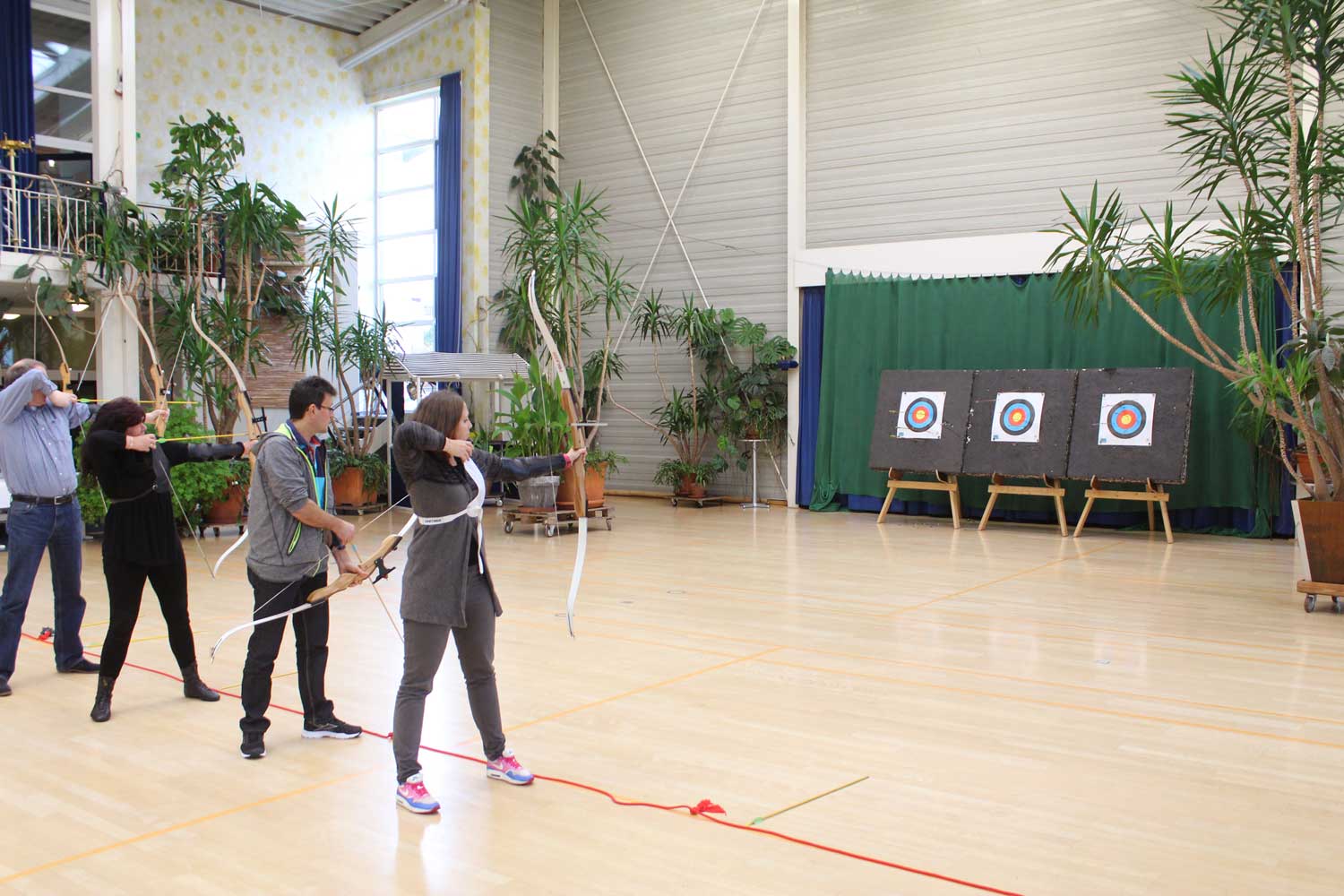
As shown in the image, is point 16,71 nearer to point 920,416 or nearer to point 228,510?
point 228,510

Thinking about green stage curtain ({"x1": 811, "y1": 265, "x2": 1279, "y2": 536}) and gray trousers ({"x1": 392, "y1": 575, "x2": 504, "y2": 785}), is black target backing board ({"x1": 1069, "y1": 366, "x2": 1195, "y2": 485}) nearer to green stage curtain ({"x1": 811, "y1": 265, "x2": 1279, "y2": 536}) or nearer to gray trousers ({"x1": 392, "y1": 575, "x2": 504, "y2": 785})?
green stage curtain ({"x1": 811, "y1": 265, "x2": 1279, "y2": 536})

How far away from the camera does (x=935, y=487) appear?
370 inches

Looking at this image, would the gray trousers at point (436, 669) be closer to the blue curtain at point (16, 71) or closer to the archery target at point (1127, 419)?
the archery target at point (1127, 419)

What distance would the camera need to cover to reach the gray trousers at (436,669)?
9.15 feet

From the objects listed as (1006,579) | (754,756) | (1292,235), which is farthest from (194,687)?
(1292,235)

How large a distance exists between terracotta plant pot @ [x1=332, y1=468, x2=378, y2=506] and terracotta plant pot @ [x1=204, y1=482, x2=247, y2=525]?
1.55m

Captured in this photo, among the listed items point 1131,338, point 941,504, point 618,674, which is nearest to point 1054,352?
point 1131,338

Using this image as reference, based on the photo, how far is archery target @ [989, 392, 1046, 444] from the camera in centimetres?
919

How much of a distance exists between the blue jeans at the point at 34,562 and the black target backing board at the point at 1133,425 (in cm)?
728

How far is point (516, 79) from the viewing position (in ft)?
40.7

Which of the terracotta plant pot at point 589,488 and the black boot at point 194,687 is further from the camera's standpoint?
the terracotta plant pot at point 589,488

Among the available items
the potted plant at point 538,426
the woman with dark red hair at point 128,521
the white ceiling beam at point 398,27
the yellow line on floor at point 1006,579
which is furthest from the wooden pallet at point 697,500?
the woman with dark red hair at point 128,521

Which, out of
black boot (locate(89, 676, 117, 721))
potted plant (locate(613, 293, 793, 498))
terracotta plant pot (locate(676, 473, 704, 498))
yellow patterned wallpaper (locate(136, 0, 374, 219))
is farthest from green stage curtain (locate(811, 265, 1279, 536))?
black boot (locate(89, 676, 117, 721))

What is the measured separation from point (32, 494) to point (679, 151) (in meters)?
8.82
